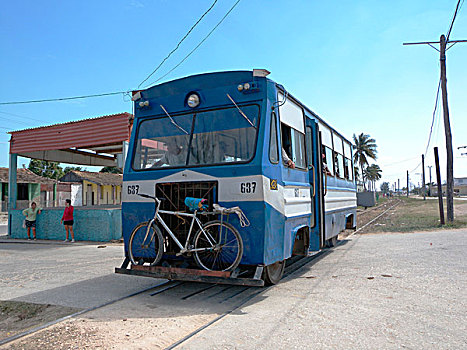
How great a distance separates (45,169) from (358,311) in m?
58.3

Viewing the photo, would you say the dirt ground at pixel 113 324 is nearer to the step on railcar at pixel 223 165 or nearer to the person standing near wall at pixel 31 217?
the step on railcar at pixel 223 165

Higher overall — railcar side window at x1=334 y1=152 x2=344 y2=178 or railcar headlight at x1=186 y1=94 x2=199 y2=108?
railcar headlight at x1=186 y1=94 x2=199 y2=108

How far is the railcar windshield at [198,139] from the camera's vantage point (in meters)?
5.87

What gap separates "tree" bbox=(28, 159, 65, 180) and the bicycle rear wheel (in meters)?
54.3

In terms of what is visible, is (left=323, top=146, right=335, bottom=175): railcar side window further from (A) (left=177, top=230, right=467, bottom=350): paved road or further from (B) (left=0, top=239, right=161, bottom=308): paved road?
(B) (left=0, top=239, right=161, bottom=308): paved road

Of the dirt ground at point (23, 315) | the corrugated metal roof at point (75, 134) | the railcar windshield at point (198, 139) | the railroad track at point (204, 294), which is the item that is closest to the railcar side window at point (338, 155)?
the railroad track at point (204, 294)

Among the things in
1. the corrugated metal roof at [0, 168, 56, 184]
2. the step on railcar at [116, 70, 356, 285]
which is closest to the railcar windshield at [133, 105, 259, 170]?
the step on railcar at [116, 70, 356, 285]

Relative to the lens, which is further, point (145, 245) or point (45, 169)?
point (45, 169)

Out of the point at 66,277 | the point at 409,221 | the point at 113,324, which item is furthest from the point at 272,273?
the point at 409,221

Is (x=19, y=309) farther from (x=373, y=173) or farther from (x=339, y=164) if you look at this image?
(x=373, y=173)

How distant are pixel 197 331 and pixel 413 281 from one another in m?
4.34

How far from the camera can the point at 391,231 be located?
52.5ft

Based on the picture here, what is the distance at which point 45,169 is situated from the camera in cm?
5600

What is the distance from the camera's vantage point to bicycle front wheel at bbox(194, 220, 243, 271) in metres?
5.59
